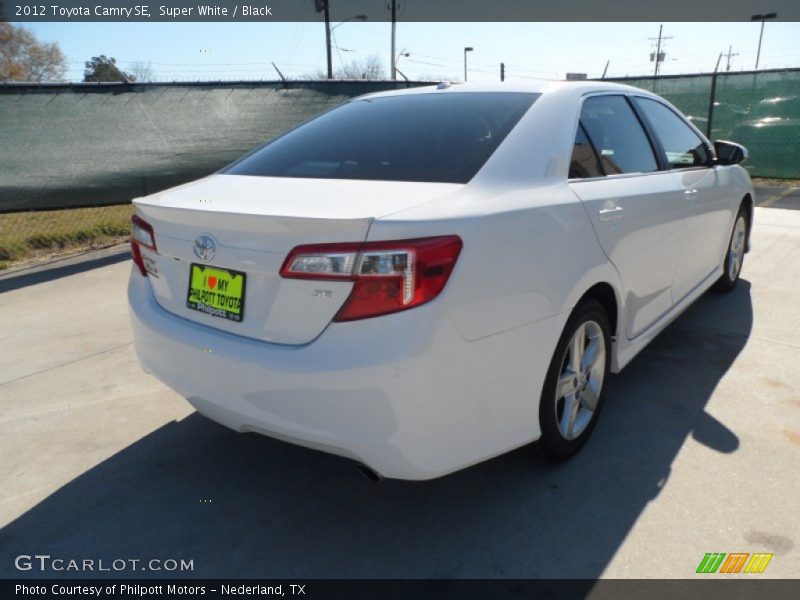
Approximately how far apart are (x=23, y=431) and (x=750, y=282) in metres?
5.46

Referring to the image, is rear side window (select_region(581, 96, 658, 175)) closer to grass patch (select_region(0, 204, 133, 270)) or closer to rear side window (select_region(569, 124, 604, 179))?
rear side window (select_region(569, 124, 604, 179))

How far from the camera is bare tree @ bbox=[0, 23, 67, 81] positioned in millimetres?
42156

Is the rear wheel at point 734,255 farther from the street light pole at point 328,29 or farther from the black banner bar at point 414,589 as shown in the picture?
the street light pole at point 328,29

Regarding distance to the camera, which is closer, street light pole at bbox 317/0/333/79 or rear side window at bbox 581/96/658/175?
rear side window at bbox 581/96/658/175

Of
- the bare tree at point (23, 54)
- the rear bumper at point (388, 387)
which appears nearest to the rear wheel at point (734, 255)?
the rear bumper at point (388, 387)

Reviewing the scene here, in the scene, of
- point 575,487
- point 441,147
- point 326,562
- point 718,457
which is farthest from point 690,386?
point 326,562

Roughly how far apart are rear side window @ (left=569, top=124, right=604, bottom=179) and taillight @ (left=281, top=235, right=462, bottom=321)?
94 cm

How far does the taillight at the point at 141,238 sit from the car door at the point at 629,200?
1677mm

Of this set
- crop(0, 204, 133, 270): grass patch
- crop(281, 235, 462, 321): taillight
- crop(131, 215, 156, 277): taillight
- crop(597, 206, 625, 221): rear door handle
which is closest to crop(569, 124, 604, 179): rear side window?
crop(597, 206, 625, 221): rear door handle

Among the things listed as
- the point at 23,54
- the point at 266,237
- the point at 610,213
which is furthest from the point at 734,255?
the point at 23,54

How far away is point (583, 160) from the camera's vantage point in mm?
2664

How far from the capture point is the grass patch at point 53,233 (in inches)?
268

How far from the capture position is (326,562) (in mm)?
2143

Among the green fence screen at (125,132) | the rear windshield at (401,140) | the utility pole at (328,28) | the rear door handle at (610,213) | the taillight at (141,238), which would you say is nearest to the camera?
the rear windshield at (401,140)
